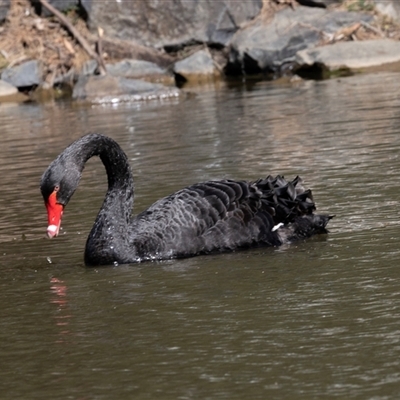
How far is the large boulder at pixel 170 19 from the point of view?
22.8 m

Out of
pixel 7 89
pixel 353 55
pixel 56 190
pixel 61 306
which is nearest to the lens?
pixel 61 306

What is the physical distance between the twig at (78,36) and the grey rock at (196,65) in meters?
1.49

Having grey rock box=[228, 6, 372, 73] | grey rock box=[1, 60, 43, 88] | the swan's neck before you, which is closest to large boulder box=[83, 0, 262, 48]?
grey rock box=[228, 6, 372, 73]

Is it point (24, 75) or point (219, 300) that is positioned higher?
point (24, 75)

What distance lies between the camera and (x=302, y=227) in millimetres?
6973

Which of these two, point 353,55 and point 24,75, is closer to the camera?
point 353,55

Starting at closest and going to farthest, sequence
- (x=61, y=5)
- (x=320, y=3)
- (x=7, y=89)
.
Result: (x=7, y=89), (x=320, y=3), (x=61, y=5)

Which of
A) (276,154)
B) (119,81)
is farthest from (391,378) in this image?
(119,81)

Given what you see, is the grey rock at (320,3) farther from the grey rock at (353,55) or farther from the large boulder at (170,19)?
the grey rock at (353,55)

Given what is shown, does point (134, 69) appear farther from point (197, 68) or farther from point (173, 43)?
point (173, 43)

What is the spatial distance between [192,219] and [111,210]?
54cm

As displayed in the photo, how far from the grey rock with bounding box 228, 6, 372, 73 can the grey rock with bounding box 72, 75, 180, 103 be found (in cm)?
245

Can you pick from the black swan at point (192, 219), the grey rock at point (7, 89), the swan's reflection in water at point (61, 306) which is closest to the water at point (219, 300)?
the swan's reflection in water at point (61, 306)

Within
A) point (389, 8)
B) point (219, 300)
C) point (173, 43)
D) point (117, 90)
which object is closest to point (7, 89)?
point (117, 90)
